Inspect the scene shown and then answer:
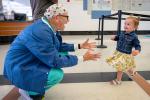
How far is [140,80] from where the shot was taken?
3.14m

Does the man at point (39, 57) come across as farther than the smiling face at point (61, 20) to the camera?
No

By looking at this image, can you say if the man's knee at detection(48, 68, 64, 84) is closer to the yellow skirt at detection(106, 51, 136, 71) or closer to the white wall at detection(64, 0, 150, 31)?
the yellow skirt at detection(106, 51, 136, 71)

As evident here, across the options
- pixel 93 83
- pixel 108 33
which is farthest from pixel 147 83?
pixel 108 33

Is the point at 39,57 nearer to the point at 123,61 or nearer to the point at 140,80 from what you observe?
the point at 123,61

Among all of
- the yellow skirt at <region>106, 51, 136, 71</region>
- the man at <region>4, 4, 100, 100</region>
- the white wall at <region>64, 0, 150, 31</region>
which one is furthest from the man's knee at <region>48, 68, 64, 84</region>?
the white wall at <region>64, 0, 150, 31</region>

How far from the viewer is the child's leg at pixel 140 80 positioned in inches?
113

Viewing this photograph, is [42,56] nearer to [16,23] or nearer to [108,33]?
[16,23]

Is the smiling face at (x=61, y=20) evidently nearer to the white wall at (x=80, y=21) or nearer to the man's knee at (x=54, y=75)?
the man's knee at (x=54, y=75)

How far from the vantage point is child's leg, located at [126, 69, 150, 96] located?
Answer: 113 inches

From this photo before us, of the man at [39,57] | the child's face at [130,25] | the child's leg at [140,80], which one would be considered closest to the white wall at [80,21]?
the child's leg at [140,80]

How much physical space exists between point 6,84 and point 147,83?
167cm

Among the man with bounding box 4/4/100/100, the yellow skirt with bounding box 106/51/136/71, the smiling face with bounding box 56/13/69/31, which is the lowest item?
the yellow skirt with bounding box 106/51/136/71

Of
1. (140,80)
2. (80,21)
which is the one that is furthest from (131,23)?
(80,21)

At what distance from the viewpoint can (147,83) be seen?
301 cm
